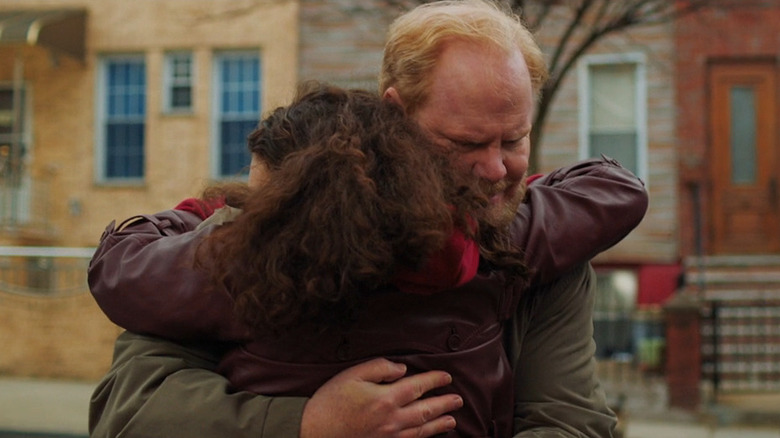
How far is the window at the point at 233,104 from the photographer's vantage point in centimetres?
1783

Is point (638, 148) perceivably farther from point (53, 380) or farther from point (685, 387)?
point (53, 380)

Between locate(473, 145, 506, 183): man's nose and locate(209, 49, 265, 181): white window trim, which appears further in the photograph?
locate(209, 49, 265, 181): white window trim

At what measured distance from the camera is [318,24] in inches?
675

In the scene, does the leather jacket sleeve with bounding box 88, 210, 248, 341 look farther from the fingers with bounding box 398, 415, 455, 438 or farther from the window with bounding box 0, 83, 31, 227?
the window with bounding box 0, 83, 31, 227

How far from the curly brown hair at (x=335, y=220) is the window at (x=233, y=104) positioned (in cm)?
1612

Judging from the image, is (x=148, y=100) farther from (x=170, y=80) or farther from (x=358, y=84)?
(x=358, y=84)

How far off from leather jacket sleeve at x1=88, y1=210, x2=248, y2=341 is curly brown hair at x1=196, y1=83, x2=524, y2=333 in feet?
0.29

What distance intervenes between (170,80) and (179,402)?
54.9 ft

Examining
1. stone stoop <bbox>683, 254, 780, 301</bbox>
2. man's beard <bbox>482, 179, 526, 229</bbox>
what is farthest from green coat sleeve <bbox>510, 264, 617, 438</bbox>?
stone stoop <bbox>683, 254, 780, 301</bbox>

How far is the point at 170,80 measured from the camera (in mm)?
18141

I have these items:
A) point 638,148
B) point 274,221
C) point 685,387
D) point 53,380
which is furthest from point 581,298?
point 638,148

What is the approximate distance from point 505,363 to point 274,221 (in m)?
0.55

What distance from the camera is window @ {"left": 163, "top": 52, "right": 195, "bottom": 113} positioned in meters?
18.1

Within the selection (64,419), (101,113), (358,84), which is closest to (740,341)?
(358,84)
